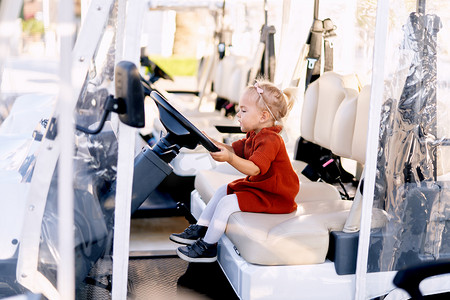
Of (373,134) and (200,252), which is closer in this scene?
(373,134)

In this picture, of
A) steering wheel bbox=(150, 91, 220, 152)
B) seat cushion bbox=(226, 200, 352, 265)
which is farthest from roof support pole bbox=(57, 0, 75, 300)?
seat cushion bbox=(226, 200, 352, 265)

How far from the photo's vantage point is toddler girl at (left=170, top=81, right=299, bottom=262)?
2.35 metres

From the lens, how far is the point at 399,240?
2086 mm

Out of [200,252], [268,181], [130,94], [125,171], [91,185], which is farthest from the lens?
[268,181]

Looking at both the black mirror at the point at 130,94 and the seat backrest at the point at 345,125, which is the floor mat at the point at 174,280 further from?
the black mirror at the point at 130,94

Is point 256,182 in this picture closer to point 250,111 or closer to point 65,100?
point 250,111

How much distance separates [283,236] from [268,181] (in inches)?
14.9

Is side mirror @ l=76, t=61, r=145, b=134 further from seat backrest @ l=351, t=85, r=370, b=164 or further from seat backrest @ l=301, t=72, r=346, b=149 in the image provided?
seat backrest @ l=301, t=72, r=346, b=149

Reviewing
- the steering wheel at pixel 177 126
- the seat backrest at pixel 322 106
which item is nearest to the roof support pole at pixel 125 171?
the steering wheel at pixel 177 126

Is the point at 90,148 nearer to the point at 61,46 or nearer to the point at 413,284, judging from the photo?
the point at 61,46

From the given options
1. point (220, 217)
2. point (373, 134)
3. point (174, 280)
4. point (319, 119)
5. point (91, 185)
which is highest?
point (373, 134)

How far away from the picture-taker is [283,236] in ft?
6.97

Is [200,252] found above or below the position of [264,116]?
below

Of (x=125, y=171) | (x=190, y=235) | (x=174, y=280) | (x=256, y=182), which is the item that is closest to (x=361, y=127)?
(x=256, y=182)
